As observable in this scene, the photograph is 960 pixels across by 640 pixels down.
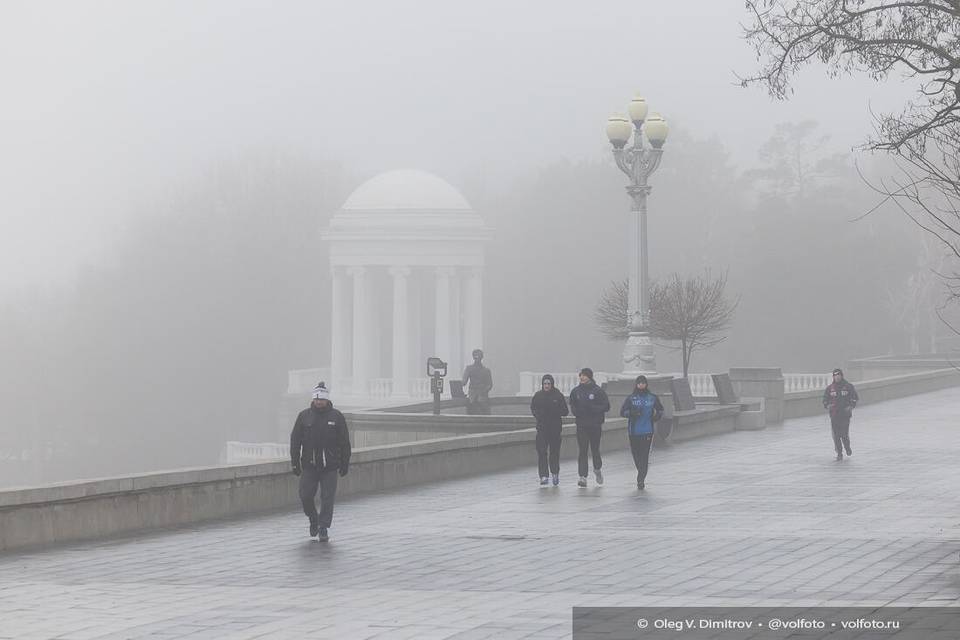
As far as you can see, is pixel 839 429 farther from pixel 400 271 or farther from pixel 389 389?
pixel 400 271

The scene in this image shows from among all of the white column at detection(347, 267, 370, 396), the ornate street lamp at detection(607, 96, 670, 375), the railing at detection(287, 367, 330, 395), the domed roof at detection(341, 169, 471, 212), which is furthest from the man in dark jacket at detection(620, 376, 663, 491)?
the domed roof at detection(341, 169, 471, 212)

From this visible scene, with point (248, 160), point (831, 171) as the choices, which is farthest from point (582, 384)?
point (831, 171)

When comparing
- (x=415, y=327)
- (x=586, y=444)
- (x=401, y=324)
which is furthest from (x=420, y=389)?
(x=586, y=444)

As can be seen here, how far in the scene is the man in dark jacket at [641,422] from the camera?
2206 centimetres

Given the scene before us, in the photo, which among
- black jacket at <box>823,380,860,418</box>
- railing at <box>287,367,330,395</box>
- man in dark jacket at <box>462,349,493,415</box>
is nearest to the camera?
black jacket at <box>823,380,860,418</box>

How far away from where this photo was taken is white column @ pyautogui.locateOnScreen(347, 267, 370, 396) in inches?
2667

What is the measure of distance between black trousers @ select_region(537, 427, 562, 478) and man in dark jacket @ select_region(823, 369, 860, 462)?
221 inches

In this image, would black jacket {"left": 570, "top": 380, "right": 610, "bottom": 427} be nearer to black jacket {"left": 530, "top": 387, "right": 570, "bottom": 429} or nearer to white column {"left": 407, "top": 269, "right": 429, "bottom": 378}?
black jacket {"left": 530, "top": 387, "right": 570, "bottom": 429}

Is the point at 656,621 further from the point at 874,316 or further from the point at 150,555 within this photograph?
the point at 874,316

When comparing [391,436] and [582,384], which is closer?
[582,384]

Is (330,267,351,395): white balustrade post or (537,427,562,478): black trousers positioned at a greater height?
(330,267,351,395): white balustrade post

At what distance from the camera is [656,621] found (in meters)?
11.1

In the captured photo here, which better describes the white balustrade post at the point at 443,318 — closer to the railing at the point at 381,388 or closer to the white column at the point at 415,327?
the white column at the point at 415,327

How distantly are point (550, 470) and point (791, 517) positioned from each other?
597cm
